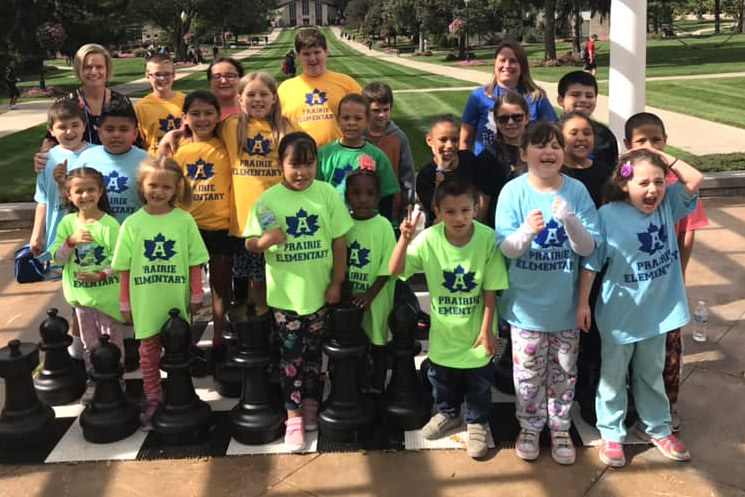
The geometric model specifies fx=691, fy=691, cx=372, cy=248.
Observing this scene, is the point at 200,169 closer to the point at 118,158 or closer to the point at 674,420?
the point at 118,158

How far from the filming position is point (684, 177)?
343cm

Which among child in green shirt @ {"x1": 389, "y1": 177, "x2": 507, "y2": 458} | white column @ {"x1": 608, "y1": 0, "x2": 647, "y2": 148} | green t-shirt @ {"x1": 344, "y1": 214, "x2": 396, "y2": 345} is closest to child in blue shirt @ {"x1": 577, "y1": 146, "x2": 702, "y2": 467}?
child in green shirt @ {"x1": 389, "y1": 177, "x2": 507, "y2": 458}

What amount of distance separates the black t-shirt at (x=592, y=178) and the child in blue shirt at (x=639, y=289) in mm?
290

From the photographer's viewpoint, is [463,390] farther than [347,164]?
No

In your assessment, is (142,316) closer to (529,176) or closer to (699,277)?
(529,176)

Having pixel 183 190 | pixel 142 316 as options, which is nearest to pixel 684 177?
pixel 183 190

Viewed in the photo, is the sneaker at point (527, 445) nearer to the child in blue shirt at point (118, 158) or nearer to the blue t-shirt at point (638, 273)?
the blue t-shirt at point (638, 273)

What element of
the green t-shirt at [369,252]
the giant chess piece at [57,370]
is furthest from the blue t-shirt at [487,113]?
the giant chess piece at [57,370]

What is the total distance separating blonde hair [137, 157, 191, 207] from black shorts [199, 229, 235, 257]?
1.35 ft

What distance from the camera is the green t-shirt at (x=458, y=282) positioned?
3.40m

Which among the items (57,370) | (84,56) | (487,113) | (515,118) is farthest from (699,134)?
(57,370)

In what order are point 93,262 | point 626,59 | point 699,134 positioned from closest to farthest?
1. point 93,262
2. point 626,59
3. point 699,134

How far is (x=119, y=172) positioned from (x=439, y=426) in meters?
2.37

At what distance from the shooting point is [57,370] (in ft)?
13.7
